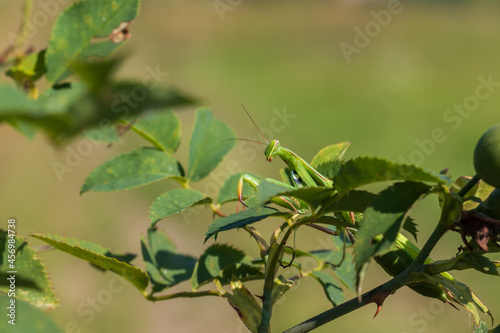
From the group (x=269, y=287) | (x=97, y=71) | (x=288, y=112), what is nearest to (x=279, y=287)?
(x=269, y=287)

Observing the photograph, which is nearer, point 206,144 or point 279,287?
point 279,287

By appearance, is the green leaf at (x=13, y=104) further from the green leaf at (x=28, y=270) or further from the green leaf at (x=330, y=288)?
the green leaf at (x=330, y=288)

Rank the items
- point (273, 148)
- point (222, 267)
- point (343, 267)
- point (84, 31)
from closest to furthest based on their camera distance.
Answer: point (84, 31), point (222, 267), point (343, 267), point (273, 148)

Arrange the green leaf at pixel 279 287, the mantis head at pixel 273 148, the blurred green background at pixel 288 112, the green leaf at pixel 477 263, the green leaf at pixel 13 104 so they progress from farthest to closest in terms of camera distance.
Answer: the blurred green background at pixel 288 112
the mantis head at pixel 273 148
the green leaf at pixel 279 287
the green leaf at pixel 477 263
the green leaf at pixel 13 104

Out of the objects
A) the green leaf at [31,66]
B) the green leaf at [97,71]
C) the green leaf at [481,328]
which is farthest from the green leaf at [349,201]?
the green leaf at [31,66]

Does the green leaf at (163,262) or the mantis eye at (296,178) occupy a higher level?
the mantis eye at (296,178)

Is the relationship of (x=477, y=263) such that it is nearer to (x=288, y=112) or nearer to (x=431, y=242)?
(x=431, y=242)

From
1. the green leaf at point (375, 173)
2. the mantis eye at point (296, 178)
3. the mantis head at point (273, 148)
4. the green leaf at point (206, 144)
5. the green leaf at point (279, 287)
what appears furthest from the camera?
the mantis head at point (273, 148)
